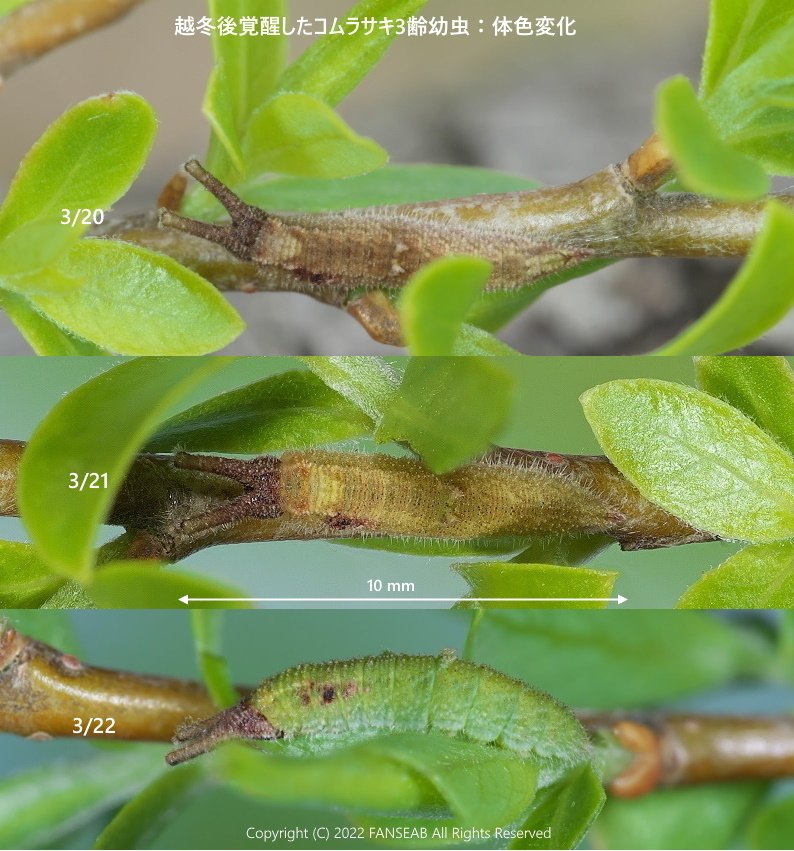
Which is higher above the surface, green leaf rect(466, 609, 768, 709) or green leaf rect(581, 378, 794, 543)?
green leaf rect(581, 378, 794, 543)

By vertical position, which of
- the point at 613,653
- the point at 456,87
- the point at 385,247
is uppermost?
the point at 456,87

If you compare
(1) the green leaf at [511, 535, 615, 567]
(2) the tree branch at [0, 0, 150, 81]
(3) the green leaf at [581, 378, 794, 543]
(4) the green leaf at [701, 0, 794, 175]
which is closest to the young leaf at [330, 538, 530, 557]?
(1) the green leaf at [511, 535, 615, 567]

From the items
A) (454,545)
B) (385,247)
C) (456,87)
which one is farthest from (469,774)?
(456,87)

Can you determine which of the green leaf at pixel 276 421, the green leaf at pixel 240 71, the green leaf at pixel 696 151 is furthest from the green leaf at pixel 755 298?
the green leaf at pixel 240 71

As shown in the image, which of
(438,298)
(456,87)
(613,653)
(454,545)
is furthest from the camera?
(456,87)

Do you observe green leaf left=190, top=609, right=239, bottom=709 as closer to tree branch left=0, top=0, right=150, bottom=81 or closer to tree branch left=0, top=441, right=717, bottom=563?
tree branch left=0, top=441, right=717, bottom=563

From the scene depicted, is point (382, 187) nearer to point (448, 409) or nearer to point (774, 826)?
point (448, 409)
